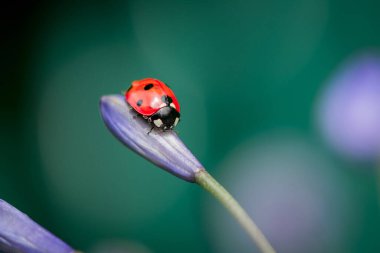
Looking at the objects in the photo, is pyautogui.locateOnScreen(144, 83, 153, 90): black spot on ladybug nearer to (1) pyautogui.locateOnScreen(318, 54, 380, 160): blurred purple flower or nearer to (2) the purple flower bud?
(2) the purple flower bud

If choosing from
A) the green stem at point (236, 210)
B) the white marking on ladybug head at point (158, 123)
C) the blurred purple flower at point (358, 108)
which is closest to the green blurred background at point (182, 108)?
the blurred purple flower at point (358, 108)

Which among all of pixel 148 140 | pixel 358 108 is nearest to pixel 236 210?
pixel 148 140

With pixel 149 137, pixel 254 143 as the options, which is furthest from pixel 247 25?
pixel 149 137

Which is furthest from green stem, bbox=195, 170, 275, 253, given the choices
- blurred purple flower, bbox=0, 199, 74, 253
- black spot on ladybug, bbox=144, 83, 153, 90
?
black spot on ladybug, bbox=144, 83, 153, 90

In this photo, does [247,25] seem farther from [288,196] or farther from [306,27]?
[288,196]

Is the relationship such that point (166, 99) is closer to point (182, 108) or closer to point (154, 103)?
point (154, 103)

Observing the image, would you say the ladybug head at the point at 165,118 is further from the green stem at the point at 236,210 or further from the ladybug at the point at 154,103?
the green stem at the point at 236,210

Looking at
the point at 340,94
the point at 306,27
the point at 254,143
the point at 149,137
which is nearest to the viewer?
the point at 149,137
